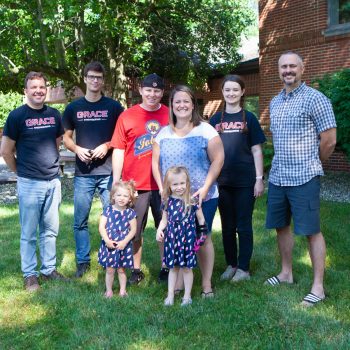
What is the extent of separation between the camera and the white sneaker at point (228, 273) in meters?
5.00

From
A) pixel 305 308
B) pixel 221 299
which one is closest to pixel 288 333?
pixel 305 308

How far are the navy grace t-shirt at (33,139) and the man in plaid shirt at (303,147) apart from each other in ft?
7.05

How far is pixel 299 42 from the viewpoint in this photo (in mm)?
13133

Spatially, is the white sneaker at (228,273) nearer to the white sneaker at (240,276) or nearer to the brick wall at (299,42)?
the white sneaker at (240,276)

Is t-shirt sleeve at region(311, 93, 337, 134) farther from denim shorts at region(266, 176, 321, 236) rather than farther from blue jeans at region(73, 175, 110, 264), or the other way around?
blue jeans at region(73, 175, 110, 264)

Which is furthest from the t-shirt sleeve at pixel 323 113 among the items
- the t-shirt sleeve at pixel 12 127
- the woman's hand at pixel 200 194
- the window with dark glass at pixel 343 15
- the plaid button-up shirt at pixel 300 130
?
the window with dark glass at pixel 343 15

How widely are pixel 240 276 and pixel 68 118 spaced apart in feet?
7.64

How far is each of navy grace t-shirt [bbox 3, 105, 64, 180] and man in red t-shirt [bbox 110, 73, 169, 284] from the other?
640 millimetres

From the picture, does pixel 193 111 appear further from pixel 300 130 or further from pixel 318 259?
pixel 318 259

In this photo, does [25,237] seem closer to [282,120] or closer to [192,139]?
[192,139]

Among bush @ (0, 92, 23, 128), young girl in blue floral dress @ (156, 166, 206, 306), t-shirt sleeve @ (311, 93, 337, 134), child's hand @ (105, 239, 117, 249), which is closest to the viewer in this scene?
t-shirt sleeve @ (311, 93, 337, 134)

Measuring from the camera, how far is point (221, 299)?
434cm

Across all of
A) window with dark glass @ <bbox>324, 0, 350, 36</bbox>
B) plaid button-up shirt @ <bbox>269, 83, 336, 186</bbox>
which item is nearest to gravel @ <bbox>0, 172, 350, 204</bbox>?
window with dark glass @ <bbox>324, 0, 350, 36</bbox>

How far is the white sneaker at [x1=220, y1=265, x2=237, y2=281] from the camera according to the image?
500cm
